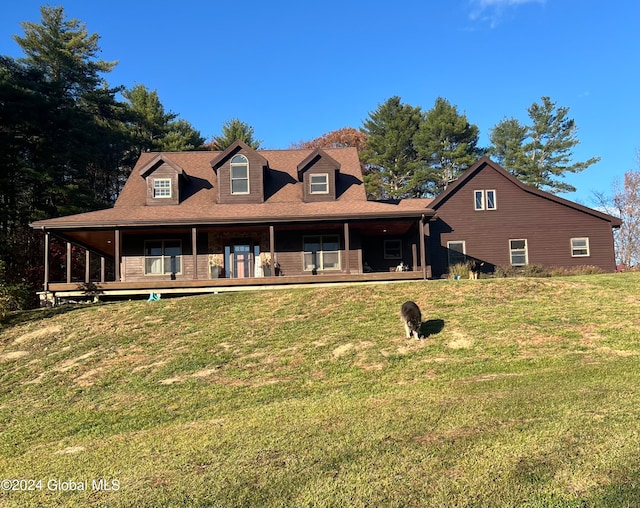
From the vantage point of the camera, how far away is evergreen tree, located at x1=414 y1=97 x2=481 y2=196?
145ft

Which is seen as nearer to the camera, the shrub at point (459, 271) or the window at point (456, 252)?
the shrub at point (459, 271)

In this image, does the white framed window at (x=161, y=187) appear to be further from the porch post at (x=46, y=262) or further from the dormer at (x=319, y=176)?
the dormer at (x=319, y=176)

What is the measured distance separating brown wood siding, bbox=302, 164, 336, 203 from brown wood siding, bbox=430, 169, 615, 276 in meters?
6.09


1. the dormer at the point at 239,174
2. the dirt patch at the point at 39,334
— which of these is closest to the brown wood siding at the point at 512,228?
the dormer at the point at 239,174

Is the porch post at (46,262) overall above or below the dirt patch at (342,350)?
above

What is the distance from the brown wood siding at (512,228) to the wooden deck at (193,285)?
7308 mm

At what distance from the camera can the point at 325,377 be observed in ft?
30.4

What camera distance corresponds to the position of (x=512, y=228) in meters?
24.4

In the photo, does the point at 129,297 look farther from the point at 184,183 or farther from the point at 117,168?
the point at 117,168

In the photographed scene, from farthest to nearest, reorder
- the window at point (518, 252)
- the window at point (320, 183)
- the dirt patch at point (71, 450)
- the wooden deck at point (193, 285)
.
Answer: the window at point (518, 252)
the window at point (320, 183)
the wooden deck at point (193, 285)
the dirt patch at point (71, 450)

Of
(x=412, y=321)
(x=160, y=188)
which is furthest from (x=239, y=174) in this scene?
(x=412, y=321)

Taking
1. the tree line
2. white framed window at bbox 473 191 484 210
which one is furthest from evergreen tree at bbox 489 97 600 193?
white framed window at bbox 473 191 484 210

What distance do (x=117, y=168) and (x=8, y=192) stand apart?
1220 centimetres

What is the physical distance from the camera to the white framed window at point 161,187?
70.5 feet
